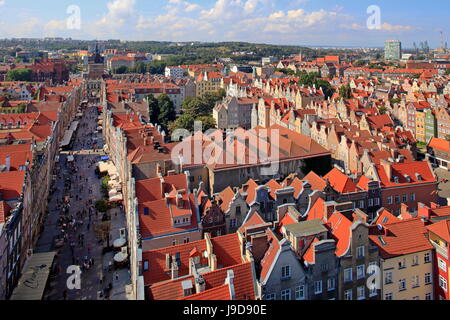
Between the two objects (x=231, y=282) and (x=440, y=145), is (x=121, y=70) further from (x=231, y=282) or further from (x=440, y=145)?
(x=231, y=282)

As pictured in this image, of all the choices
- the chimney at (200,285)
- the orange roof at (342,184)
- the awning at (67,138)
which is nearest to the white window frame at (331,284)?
the chimney at (200,285)

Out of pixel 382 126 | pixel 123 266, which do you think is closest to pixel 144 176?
pixel 123 266

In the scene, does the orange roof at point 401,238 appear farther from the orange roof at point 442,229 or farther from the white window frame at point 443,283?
the white window frame at point 443,283

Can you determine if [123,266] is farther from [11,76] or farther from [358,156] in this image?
[11,76]

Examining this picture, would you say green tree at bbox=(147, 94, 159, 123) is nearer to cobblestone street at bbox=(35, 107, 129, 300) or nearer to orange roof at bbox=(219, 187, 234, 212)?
cobblestone street at bbox=(35, 107, 129, 300)

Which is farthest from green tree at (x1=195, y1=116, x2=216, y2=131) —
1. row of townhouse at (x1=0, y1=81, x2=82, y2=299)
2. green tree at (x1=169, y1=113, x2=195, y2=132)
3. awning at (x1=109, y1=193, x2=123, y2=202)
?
awning at (x1=109, y1=193, x2=123, y2=202)

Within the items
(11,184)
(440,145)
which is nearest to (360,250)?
(11,184)
